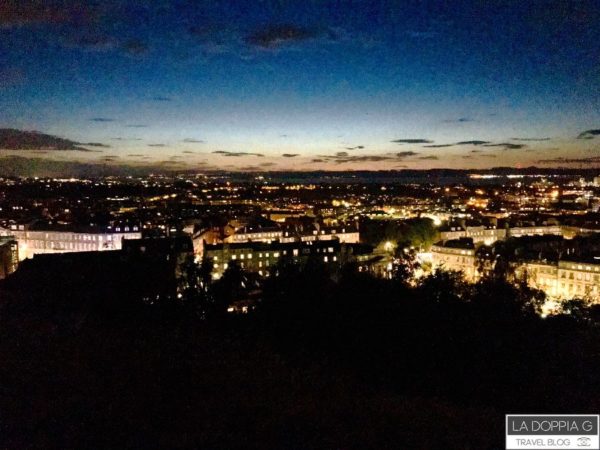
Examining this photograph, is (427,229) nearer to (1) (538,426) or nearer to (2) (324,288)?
(2) (324,288)

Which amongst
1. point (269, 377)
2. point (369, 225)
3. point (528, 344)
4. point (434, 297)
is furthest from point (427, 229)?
point (269, 377)

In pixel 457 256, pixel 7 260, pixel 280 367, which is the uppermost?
pixel 280 367

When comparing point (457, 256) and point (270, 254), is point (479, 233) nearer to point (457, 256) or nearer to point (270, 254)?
point (457, 256)

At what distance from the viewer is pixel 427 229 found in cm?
5141

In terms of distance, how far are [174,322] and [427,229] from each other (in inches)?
1582

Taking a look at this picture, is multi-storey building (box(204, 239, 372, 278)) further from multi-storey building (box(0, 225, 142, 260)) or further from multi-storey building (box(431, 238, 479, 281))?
multi-storey building (box(0, 225, 142, 260))

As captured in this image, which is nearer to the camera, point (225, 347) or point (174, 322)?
point (225, 347)

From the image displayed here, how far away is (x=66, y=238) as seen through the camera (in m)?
45.6

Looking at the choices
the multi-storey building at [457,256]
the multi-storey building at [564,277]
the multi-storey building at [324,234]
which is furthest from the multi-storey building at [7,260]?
the multi-storey building at [564,277]

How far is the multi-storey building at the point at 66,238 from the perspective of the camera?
4494 cm

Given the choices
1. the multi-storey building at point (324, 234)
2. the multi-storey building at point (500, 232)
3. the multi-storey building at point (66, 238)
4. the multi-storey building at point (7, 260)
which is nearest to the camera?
the multi-storey building at point (7, 260)

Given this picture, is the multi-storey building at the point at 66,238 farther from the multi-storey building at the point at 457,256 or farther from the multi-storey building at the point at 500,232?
the multi-storey building at the point at 500,232

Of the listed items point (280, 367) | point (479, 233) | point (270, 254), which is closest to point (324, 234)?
point (270, 254)

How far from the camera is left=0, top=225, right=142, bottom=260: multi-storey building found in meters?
44.9
